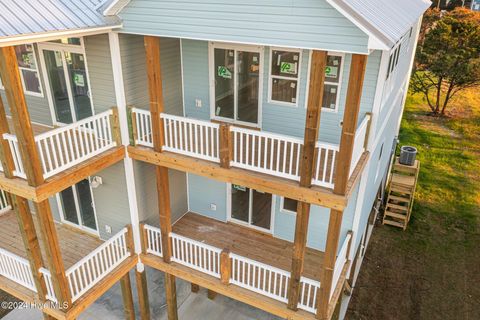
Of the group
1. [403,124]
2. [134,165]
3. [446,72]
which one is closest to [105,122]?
[134,165]

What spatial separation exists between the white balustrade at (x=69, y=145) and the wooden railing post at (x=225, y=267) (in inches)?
152

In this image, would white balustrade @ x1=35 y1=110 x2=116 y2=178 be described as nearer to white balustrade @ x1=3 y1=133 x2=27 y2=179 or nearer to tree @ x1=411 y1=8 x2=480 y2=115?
white balustrade @ x1=3 y1=133 x2=27 y2=179

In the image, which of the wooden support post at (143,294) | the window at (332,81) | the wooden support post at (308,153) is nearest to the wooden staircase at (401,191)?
the window at (332,81)

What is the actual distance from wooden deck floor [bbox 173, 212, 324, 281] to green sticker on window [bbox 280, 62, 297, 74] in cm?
498

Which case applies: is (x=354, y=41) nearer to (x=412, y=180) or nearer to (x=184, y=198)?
(x=184, y=198)

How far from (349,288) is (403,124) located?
17.8 meters

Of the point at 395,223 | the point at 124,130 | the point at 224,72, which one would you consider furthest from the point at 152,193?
the point at 395,223

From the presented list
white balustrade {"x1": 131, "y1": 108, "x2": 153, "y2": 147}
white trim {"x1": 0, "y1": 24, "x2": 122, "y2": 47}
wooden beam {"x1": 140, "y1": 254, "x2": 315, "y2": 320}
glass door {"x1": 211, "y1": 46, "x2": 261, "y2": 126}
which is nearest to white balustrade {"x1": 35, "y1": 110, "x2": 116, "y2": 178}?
white balustrade {"x1": 131, "y1": 108, "x2": 153, "y2": 147}

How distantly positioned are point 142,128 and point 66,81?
2.63 meters

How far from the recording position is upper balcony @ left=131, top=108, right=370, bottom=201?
302 inches

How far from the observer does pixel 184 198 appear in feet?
40.9

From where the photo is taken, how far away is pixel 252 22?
699 cm

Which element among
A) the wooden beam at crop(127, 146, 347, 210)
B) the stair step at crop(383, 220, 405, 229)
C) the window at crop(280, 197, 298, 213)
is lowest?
the stair step at crop(383, 220, 405, 229)

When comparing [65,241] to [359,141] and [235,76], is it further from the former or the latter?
[359,141]
